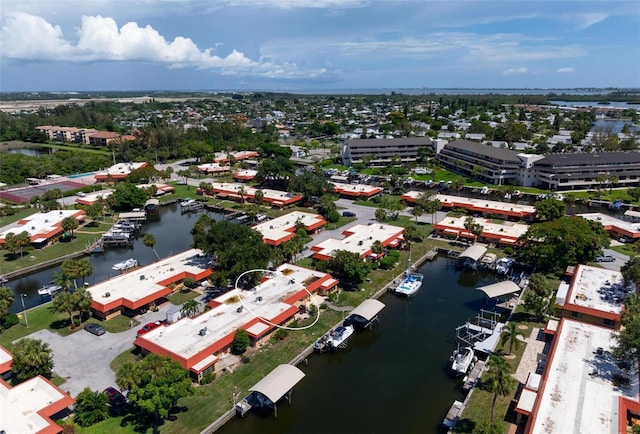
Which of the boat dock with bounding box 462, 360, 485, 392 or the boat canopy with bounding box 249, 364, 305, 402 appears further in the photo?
the boat dock with bounding box 462, 360, 485, 392

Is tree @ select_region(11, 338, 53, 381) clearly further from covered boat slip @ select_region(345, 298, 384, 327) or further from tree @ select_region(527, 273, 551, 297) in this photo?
tree @ select_region(527, 273, 551, 297)

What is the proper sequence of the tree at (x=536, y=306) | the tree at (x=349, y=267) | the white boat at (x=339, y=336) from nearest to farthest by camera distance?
the white boat at (x=339, y=336)
the tree at (x=536, y=306)
the tree at (x=349, y=267)

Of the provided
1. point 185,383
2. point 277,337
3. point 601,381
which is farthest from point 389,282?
point 185,383

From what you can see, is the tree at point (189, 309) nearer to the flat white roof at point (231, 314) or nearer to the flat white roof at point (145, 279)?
the flat white roof at point (231, 314)

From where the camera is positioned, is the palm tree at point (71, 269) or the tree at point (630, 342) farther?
the palm tree at point (71, 269)

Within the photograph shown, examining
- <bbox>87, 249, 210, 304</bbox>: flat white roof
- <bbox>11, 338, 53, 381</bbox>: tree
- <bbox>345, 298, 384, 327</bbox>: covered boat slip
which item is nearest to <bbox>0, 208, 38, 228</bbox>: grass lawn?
<bbox>87, 249, 210, 304</bbox>: flat white roof

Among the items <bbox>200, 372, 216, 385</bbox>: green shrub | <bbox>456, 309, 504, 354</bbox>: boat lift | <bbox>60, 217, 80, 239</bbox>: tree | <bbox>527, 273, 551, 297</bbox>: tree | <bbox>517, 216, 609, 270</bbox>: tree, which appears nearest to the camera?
<bbox>200, 372, 216, 385</bbox>: green shrub

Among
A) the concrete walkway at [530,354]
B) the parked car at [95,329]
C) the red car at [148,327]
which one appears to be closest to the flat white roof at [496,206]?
the concrete walkway at [530,354]

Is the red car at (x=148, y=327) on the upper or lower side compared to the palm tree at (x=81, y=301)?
lower
